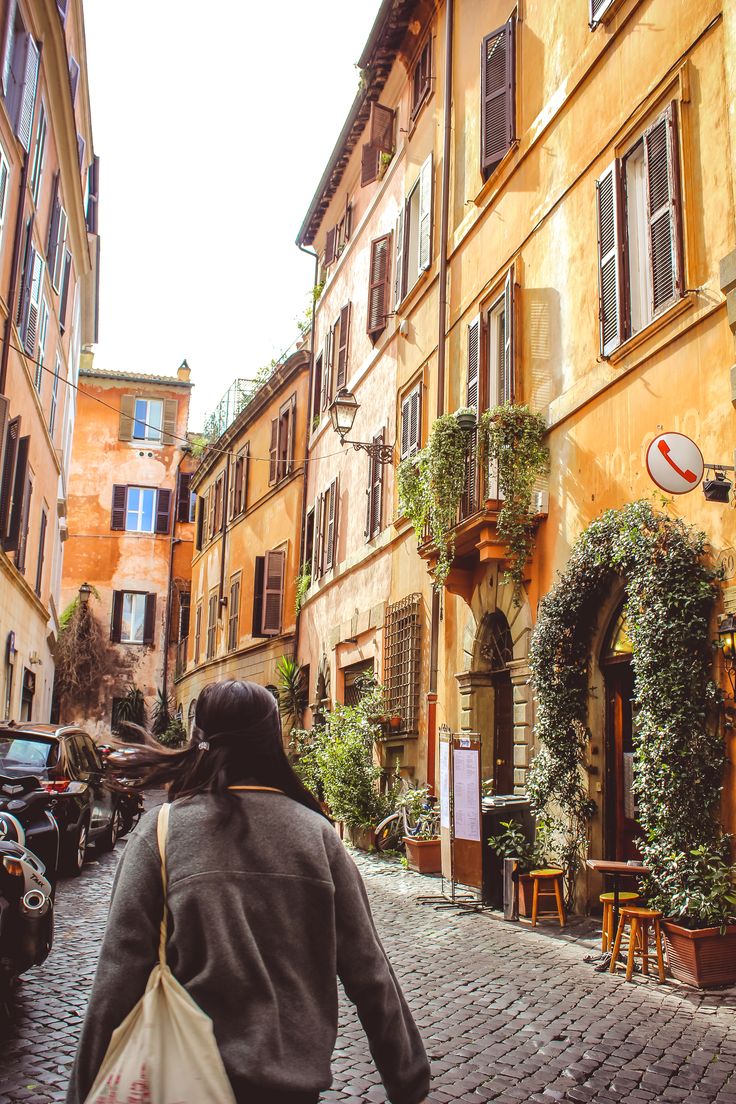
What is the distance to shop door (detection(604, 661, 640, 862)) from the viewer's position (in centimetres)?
885

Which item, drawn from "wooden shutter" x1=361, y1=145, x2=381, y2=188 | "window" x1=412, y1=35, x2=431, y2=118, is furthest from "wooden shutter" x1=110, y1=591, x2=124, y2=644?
"window" x1=412, y1=35, x2=431, y2=118

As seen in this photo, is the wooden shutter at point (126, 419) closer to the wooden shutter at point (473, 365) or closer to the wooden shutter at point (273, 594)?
the wooden shutter at point (273, 594)

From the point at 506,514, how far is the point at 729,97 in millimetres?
4342

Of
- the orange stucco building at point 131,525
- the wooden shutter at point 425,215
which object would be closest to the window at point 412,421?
the wooden shutter at point 425,215

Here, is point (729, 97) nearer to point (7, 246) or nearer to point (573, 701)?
point (573, 701)

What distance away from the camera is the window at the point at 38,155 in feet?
54.7

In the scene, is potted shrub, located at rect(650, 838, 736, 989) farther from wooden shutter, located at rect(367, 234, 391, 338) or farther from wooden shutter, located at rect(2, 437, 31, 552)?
wooden shutter, located at rect(367, 234, 391, 338)

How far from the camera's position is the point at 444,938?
804 centimetres

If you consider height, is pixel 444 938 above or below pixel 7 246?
below

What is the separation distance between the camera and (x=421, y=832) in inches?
475

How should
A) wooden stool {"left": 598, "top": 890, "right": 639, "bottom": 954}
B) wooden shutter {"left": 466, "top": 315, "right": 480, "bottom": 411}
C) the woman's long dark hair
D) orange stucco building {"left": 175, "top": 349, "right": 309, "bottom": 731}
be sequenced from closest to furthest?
1. the woman's long dark hair
2. wooden stool {"left": 598, "top": 890, "right": 639, "bottom": 954}
3. wooden shutter {"left": 466, "top": 315, "right": 480, "bottom": 411}
4. orange stucco building {"left": 175, "top": 349, "right": 309, "bottom": 731}

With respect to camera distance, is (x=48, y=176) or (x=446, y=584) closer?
(x=446, y=584)

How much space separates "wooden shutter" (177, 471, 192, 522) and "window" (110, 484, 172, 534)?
0.41m

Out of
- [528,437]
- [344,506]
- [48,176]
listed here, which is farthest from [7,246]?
[528,437]
